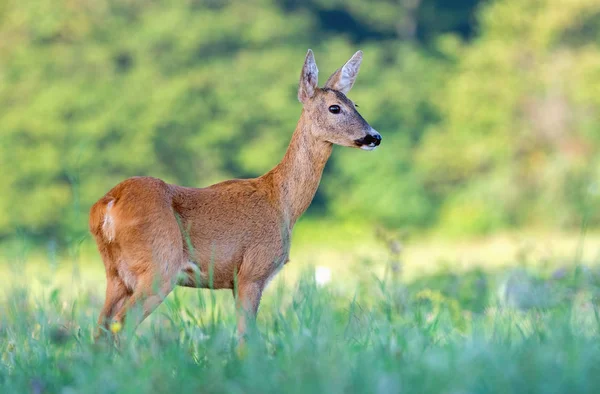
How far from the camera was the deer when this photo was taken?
15.7ft

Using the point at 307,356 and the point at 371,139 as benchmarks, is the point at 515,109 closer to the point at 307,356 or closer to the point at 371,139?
the point at 371,139

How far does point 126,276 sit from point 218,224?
53 centimetres

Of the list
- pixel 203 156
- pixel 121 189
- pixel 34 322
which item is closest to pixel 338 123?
pixel 121 189

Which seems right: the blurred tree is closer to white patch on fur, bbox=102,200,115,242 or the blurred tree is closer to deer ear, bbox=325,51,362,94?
deer ear, bbox=325,51,362,94

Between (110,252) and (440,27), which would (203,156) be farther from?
(110,252)

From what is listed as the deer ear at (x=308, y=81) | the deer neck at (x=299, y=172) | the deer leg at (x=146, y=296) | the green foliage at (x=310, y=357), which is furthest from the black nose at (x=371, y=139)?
the deer leg at (x=146, y=296)

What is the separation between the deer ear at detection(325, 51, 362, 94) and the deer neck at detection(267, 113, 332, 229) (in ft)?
1.17

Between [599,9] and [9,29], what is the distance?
1686 cm

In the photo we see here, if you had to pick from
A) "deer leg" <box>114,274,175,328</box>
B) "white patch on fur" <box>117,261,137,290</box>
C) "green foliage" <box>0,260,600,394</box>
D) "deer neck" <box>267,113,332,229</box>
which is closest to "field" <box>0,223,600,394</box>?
"green foliage" <box>0,260,600,394</box>

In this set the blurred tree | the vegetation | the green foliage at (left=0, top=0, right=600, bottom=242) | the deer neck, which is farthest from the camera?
the blurred tree

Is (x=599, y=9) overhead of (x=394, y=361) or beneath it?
overhead

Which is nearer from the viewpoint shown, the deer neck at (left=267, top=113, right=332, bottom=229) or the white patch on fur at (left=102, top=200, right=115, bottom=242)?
the white patch on fur at (left=102, top=200, right=115, bottom=242)

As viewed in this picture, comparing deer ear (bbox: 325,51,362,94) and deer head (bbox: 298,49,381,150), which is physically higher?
deer ear (bbox: 325,51,362,94)

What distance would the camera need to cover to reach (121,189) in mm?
4941
